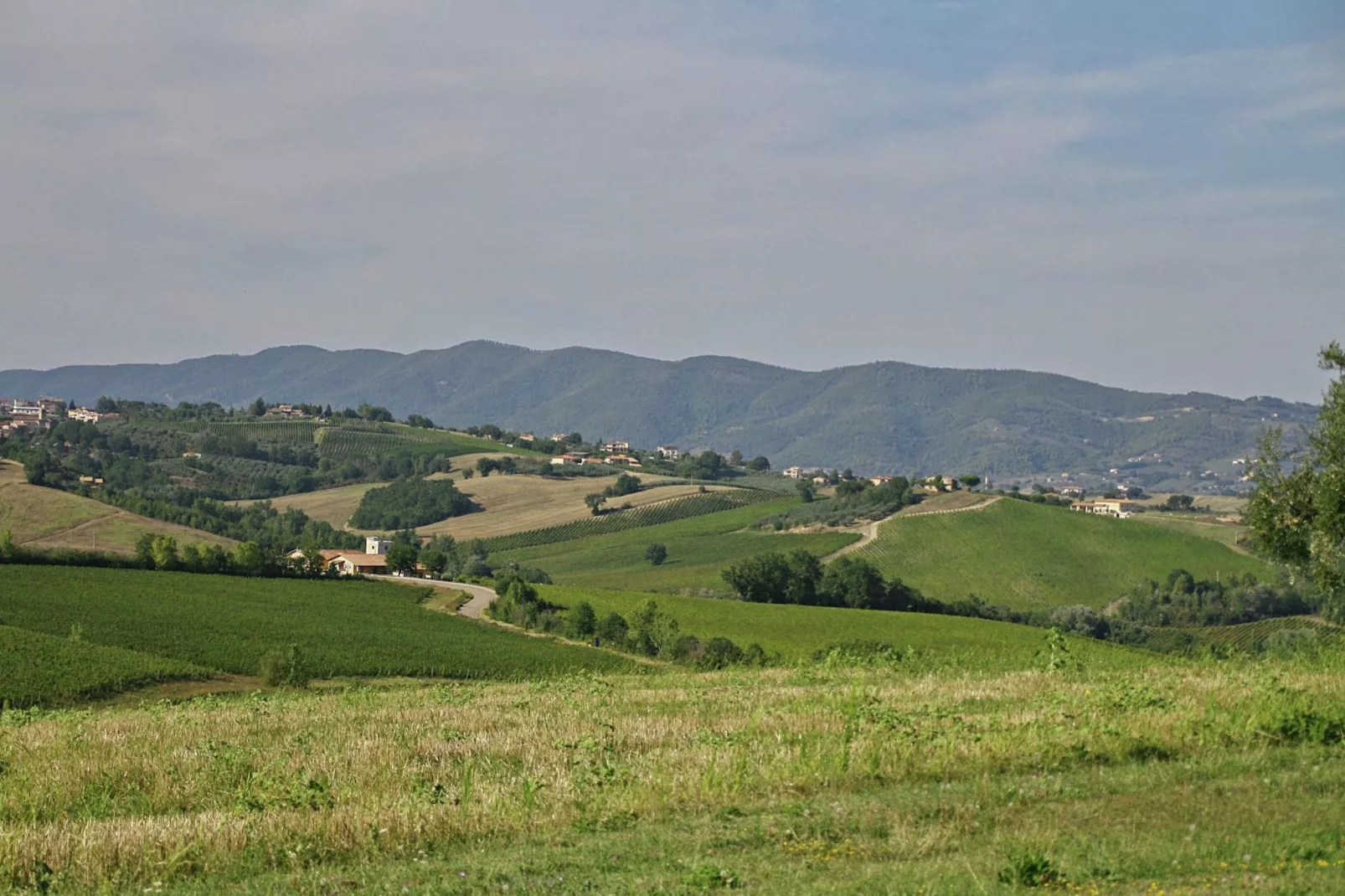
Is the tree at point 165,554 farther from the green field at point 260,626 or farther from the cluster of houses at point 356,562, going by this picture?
the cluster of houses at point 356,562

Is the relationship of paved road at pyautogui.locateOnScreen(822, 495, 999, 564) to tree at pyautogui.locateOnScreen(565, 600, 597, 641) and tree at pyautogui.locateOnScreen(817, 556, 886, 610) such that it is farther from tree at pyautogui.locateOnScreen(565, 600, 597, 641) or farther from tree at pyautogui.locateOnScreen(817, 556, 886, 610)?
tree at pyautogui.locateOnScreen(565, 600, 597, 641)

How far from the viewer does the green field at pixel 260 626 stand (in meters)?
58.0

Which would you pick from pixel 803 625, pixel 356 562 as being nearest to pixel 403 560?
pixel 356 562

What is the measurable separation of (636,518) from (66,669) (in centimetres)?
13151

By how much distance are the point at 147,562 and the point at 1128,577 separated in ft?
302

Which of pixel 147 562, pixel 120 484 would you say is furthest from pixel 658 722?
pixel 120 484

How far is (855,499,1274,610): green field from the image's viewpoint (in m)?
124

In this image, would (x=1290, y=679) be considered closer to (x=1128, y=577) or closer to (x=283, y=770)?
(x=283, y=770)

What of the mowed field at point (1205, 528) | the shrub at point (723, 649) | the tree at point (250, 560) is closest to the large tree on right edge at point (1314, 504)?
the shrub at point (723, 649)

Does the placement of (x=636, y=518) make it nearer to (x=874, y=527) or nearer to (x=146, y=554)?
(x=874, y=527)

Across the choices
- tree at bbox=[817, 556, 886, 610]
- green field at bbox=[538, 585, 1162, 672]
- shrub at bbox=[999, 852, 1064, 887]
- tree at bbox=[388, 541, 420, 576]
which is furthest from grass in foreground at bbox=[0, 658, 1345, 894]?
tree at bbox=[388, 541, 420, 576]

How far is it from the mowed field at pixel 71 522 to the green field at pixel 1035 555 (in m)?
67.3

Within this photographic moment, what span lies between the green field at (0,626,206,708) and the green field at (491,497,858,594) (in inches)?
2461

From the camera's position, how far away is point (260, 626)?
67.1 meters
